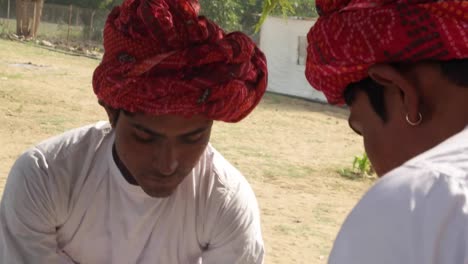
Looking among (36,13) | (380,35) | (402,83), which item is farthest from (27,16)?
(402,83)

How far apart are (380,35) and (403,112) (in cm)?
19

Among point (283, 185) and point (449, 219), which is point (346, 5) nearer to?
point (449, 219)

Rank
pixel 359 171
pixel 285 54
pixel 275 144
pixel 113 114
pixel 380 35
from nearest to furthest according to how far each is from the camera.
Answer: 1. pixel 380 35
2. pixel 113 114
3. pixel 359 171
4. pixel 275 144
5. pixel 285 54

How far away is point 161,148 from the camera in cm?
300

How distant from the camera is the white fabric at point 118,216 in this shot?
312cm

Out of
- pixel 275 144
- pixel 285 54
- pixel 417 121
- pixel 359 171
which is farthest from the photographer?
pixel 285 54

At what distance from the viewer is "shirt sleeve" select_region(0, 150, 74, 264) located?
10.1ft

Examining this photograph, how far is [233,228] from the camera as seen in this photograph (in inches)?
126

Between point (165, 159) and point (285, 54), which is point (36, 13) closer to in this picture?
point (285, 54)

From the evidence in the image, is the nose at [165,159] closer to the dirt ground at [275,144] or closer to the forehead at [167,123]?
the forehead at [167,123]

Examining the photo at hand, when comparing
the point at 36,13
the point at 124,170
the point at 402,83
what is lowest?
the point at 36,13

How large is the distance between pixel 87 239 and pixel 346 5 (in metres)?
1.70

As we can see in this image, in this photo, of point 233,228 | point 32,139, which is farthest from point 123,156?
point 32,139

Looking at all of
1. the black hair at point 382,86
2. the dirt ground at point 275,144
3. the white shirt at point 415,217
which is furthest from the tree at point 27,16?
the white shirt at point 415,217
